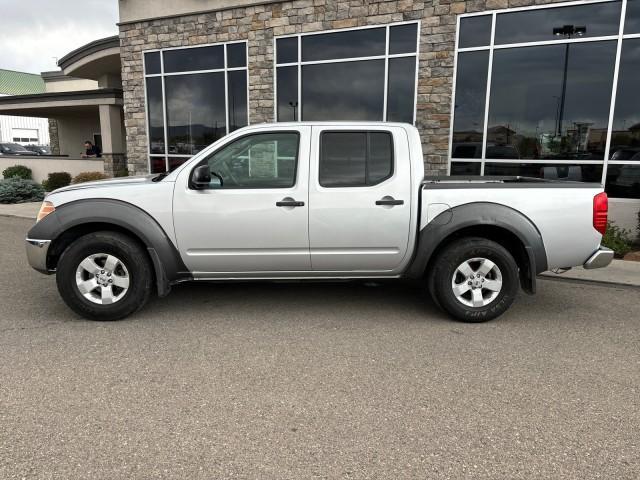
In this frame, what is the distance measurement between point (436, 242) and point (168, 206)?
2.50 m

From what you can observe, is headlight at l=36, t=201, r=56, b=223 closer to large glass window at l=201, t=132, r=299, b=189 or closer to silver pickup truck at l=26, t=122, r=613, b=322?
silver pickup truck at l=26, t=122, r=613, b=322

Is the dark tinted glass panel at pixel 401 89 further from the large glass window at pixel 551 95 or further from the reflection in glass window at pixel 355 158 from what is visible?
the reflection in glass window at pixel 355 158

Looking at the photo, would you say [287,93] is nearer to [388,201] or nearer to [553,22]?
[553,22]

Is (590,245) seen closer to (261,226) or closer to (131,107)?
(261,226)

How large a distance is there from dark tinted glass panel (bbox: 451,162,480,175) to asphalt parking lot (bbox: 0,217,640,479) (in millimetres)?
5070

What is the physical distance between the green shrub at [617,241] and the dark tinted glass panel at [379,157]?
487 cm

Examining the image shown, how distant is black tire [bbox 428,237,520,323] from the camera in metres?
4.36

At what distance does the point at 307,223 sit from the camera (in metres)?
4.36

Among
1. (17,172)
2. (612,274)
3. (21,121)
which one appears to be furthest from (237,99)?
(21,121)

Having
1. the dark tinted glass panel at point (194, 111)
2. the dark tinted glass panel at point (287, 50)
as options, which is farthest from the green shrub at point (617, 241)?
the dark tinted glass panel at point (194, 111)

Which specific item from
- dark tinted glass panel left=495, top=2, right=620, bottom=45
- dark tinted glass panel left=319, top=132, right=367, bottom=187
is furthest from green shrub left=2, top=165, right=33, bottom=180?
dark tinted glass panel left=319, top=132, right=367, bottom=187

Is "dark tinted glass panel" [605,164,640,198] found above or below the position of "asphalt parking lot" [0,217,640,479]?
above

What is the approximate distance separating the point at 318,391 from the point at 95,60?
17846 millimetres

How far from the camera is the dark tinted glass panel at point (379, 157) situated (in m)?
4.42
